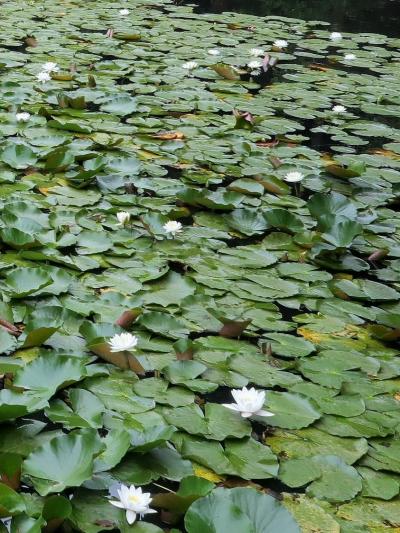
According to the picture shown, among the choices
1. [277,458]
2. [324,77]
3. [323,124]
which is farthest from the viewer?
[324,77]

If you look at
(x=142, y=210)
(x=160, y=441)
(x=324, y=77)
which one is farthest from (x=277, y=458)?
(x=324, y=77)

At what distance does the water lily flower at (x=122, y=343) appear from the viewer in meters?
1.44

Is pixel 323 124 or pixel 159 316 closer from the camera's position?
pixel 159 316

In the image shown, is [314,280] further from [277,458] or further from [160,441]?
[160,441]

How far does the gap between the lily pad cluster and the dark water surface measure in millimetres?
2835

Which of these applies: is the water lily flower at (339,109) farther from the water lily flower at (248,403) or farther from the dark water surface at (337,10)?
the dark water surface at (337,10)

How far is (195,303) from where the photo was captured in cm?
176

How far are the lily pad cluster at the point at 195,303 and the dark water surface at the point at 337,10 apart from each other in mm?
2835

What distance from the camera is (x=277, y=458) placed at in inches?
50.0

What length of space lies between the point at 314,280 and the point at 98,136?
131 centimetres

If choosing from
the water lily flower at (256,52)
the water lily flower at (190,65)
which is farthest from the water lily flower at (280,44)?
the water lily flower at (190,65)

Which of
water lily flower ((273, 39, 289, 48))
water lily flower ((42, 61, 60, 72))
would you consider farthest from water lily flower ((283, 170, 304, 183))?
water lily flower ((273, 39, 289, 48))

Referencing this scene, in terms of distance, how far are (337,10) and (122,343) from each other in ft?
21.3

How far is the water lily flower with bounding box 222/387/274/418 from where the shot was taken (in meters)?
1.32
